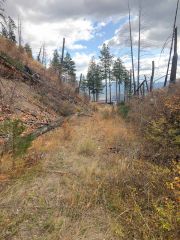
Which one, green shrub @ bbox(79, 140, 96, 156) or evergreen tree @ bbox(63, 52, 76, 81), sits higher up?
evergreen tree @ bbox(63, 52, 76, 81)

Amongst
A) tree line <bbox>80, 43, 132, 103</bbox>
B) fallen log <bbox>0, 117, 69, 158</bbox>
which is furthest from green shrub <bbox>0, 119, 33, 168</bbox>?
tree line <bbox>80, 43, 132, 103</bbox>

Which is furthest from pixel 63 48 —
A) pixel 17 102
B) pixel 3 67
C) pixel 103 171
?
pixel 103 171

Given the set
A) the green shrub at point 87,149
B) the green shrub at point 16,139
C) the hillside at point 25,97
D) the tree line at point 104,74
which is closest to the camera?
the green shrub at point 16,139

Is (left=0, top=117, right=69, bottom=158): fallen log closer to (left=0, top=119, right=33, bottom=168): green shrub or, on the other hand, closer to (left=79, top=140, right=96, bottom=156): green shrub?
(left=0, top=119, right=33, bottom=168): green shrub

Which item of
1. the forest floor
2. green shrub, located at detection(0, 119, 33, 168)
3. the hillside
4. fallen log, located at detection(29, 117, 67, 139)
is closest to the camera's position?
the forest floor

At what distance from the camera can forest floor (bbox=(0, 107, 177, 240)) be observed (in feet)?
13.4

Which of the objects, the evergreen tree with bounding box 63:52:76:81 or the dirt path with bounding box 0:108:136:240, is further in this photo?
the evergreen tree with bounding box 63:52:76:81

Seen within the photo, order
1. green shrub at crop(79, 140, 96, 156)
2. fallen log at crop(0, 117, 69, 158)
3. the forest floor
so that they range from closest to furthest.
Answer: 1. the forest floor
2. fallen log at crop(0, 117, 69, 158)
3. green shrub at crop(79, 140, 96, 156)

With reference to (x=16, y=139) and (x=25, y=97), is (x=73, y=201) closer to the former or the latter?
(x=16, y=139)

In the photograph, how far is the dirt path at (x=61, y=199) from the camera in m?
4.12

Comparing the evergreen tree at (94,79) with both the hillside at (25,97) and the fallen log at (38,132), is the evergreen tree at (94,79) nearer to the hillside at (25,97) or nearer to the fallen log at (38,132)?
the hillside at (25,97)

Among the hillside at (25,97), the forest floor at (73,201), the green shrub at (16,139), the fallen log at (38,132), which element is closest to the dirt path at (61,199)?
the forest floor at (73,201)

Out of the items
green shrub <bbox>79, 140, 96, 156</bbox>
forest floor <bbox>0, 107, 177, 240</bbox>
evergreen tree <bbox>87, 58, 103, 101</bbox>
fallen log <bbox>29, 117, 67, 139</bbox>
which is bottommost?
forest floor <bbox>0, 107, 177, 240</bbox>

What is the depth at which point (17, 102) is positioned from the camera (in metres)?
13.6
